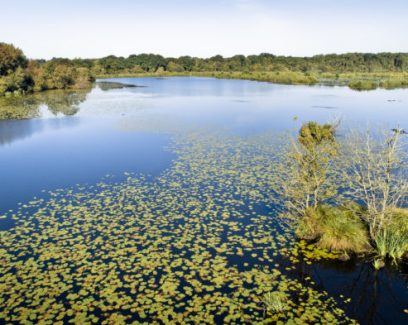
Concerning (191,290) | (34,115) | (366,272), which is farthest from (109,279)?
(34,115)

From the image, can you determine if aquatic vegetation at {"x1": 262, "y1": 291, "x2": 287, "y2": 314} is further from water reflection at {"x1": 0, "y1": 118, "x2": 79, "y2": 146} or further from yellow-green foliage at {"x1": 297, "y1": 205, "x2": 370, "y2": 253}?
water reflection at {"x1": 0, "y1": 118, "x2": 79, "y2": 146}

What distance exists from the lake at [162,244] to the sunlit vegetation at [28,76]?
193 ft

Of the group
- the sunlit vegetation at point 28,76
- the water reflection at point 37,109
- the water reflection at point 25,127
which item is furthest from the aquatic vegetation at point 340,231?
the sunlit vegetation at point 28,76

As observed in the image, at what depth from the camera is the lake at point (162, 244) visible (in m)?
11.6

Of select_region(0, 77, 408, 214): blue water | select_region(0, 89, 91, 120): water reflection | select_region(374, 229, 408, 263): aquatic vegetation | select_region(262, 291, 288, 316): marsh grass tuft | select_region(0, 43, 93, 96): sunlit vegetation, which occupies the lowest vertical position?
select_region(262, 291, 288, 316): marsh grass tuft

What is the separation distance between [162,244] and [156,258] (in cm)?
118

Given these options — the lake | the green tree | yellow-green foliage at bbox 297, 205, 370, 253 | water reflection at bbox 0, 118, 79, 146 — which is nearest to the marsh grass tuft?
the lake

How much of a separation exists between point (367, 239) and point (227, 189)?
8.78 m

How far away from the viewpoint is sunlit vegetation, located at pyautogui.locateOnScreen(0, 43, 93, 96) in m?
83.0

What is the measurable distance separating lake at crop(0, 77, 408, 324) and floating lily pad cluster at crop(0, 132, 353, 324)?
0.17 feet

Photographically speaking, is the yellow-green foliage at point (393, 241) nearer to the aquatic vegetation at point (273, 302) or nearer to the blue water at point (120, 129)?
the aquatic vegetation at point (273, 302)

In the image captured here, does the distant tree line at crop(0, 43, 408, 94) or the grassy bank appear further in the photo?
the grassy bank

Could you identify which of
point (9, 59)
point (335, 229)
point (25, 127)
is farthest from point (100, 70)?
point (335, 229)

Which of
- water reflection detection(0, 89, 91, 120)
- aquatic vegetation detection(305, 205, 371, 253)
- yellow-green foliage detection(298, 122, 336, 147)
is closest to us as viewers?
aquatic vegetation detection(305, 205, 371, 253)
